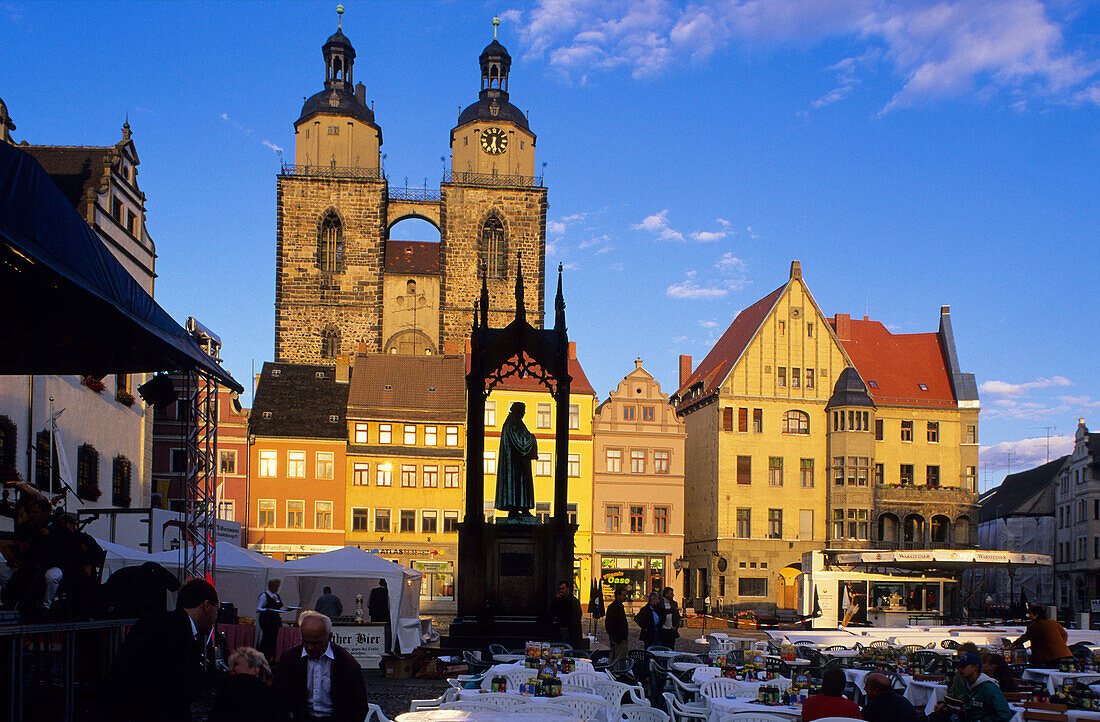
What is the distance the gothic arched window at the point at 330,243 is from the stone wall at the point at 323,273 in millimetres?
296

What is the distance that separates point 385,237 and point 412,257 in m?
3.18

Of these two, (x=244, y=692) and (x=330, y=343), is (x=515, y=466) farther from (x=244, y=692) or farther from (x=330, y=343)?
(x=330, y=343)

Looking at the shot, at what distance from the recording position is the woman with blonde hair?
6199mm

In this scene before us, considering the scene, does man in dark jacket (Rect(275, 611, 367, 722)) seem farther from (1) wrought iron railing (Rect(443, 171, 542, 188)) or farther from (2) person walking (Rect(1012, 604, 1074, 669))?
(1) wrought iron railing (Rect(443, 171, 542, 188))

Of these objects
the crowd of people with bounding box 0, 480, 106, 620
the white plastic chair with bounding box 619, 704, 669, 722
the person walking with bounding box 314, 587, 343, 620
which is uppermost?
the crowd of people with bounding box 0, 480, 106, 620

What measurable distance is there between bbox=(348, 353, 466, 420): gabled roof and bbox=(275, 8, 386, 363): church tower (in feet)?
20.7

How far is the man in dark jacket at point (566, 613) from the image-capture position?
654 inches

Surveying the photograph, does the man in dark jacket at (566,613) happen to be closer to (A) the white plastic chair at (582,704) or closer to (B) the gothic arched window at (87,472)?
(A) the white plastic chair at (582,704)

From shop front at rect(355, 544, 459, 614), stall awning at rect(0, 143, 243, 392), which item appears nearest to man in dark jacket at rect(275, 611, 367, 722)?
stall awning at rect(0, 143, 243, 392)

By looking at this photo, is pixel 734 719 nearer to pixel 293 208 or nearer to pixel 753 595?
pixel 753 595

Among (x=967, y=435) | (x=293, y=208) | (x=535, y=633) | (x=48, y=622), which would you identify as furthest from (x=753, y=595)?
(x=48, y=622)

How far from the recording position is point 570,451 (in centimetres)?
5088

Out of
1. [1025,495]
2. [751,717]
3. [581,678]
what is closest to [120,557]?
[581,678]

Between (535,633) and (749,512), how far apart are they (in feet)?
119
